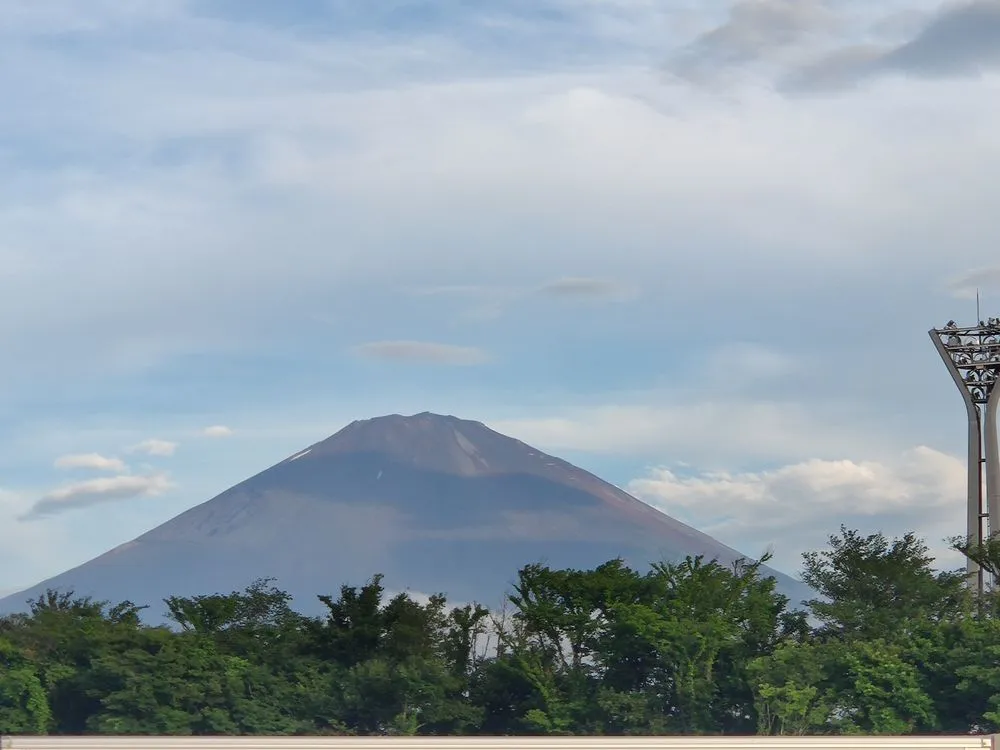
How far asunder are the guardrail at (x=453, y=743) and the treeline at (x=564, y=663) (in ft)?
52.8

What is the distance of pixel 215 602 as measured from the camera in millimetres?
65000

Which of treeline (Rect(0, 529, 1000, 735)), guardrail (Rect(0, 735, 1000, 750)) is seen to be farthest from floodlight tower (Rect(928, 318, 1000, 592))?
guardrail (Rect(0, 735, 1000, 750))

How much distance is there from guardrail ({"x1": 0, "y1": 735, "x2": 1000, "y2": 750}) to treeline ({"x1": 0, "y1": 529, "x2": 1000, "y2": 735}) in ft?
52.8

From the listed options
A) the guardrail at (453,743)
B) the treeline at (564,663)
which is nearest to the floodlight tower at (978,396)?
the treeline at (564,663)

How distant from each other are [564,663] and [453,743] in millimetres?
24675

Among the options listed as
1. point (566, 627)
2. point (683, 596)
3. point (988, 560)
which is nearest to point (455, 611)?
point (566, 627)

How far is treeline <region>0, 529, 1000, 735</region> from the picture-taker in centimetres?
5284

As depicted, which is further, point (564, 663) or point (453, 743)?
point (564, 663)

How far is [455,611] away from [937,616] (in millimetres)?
20429

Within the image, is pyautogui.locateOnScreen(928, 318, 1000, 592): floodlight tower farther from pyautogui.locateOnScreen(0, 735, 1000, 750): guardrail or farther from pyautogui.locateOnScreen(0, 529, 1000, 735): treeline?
pyautogui.locateOnScreen(0, 735, 1000, 750): guardrail

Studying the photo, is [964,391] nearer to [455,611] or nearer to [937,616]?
[937,616]

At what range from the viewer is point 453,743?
34875 mm

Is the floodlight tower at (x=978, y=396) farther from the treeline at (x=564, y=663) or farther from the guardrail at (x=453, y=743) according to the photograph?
the guardrail at (x=453, y=743)

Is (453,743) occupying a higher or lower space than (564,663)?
lower
